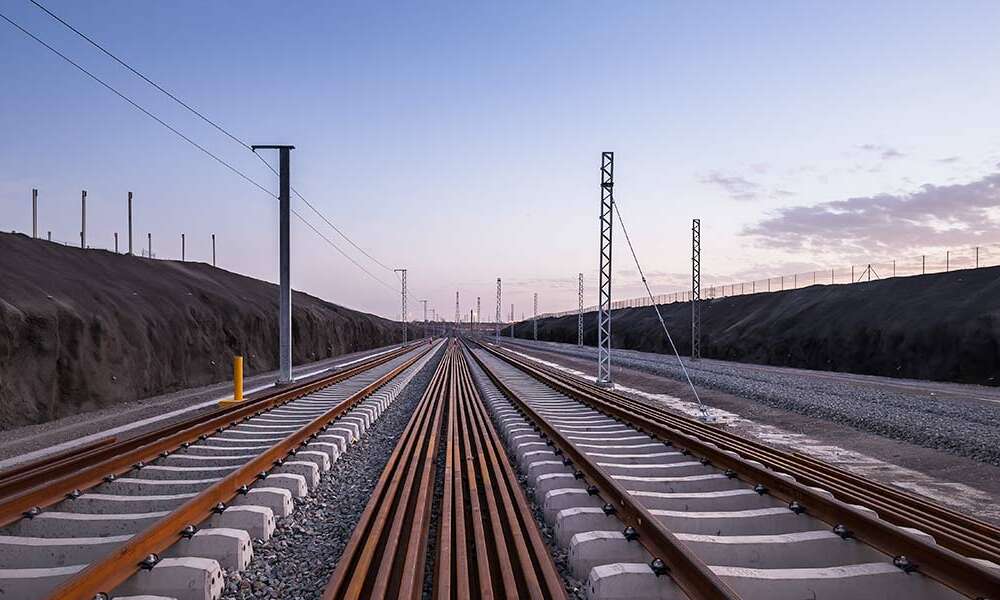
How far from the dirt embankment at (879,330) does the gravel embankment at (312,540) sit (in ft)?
124

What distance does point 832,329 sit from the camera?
50750mm

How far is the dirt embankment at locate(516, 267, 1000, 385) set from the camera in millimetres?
38031

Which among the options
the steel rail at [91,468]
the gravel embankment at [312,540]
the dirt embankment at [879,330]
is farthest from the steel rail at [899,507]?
the dirt embankment at [879,330]

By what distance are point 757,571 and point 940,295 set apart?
172 ft

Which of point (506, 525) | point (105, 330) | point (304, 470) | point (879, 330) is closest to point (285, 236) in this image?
point (105, 330)

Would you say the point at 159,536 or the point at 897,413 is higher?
the point at 159,536

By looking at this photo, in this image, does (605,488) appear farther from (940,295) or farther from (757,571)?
(940,295)

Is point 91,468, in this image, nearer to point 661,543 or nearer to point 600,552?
point 600,552

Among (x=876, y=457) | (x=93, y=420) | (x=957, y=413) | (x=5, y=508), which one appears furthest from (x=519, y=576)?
(x=957, y=413)

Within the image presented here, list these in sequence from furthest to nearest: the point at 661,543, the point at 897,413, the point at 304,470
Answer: the point at 897,413 < the point at 304,470 < the point at 661,543

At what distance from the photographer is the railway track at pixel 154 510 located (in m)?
4.38

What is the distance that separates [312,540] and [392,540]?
109 centimetres

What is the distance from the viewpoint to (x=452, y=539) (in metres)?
5.75

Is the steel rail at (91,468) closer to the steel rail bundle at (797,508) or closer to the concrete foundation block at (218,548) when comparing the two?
the concrete foundation block at (218,548)
